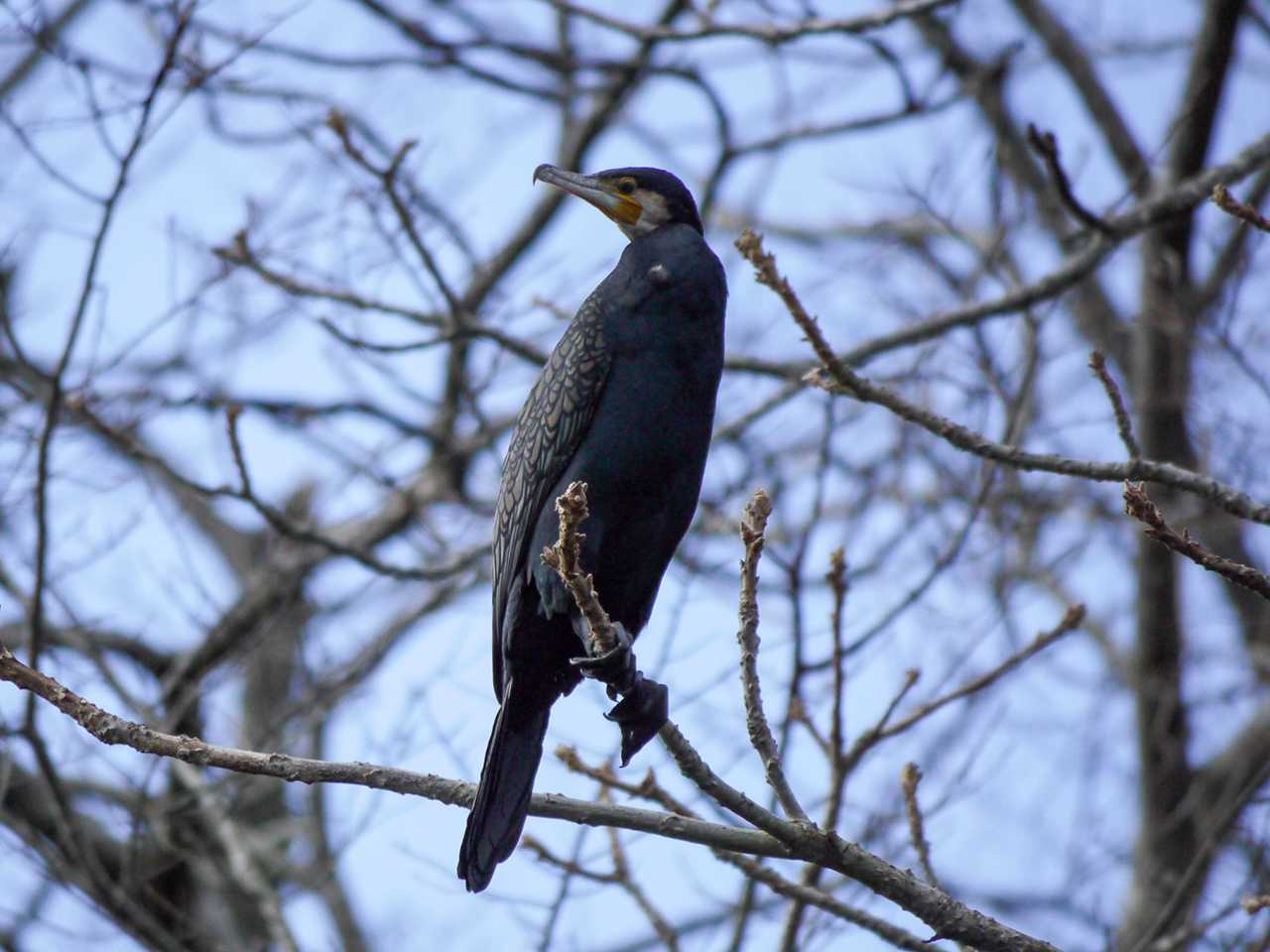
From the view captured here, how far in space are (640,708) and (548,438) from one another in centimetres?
83

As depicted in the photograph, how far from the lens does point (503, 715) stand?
3402 millimetres

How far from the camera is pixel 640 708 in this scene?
3.09 meters

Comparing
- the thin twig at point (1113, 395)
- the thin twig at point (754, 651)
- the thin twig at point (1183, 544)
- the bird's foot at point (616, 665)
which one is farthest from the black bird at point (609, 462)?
the thin twig at point (1183, 544)

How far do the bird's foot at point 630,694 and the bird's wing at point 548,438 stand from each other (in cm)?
54

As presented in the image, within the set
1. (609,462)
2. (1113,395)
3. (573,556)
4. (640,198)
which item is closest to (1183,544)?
(1113,395)

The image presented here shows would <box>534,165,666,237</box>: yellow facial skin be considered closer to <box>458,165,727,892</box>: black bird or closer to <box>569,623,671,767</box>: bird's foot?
<box>458,165,727,892</box>: black bird

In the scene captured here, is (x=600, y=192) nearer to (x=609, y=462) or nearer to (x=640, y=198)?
(x=640, y=198)

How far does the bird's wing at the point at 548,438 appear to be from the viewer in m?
3.57

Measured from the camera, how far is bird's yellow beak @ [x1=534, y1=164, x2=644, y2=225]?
13.2ft

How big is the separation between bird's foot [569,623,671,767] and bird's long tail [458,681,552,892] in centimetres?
27

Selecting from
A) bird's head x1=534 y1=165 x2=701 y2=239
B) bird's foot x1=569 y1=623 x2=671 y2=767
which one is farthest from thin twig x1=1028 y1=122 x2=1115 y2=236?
bird's foot x1=569 y1=623 x2=671 y2=767

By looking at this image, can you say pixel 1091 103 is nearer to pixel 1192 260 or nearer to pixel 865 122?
pixel 1192 260

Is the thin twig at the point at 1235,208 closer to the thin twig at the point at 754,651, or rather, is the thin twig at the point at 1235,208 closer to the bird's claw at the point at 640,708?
the thin twig at the point at 754,651

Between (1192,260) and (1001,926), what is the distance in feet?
16.0
